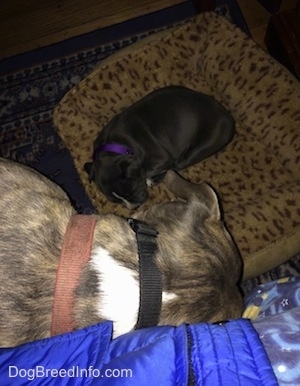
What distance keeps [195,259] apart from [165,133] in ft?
4.05

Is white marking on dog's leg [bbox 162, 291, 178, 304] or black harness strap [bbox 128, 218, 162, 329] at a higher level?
black harness strap [bbox 128, 218, 162, 329]

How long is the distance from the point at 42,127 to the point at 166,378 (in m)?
2.04

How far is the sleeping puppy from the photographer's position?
1409 mm

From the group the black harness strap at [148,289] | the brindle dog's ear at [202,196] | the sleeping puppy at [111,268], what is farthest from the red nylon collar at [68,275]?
the brindle dog's ear at [202,196]

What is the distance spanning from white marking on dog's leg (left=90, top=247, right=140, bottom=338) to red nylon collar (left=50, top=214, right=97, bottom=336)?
0.14 feet

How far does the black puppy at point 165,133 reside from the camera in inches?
100

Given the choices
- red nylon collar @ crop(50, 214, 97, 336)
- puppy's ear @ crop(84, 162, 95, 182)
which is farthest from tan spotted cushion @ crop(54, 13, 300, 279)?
red nylon collar @ crop(50, 214, 97, 336)

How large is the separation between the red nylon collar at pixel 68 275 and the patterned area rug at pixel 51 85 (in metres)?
1.28

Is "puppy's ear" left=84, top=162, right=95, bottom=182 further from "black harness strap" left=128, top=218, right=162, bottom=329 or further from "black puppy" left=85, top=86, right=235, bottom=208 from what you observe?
"black harness strap" left=128, top=218, right=162, bottom=329

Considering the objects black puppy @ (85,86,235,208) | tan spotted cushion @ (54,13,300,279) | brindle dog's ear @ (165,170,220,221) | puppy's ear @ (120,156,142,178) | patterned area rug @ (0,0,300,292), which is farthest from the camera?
patterned area rug @ (0,0,300,292)

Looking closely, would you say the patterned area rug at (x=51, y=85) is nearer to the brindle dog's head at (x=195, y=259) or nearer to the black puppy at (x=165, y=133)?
the black puppy at (x=165, y=133)

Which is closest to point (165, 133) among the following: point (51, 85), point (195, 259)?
point (51, 85)

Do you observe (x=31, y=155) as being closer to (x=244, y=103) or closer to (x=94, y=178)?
(x=94, y=178)

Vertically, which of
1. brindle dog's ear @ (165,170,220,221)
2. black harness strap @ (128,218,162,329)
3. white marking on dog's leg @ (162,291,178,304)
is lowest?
white marking on dog's leg @ (162,291,178,304)
